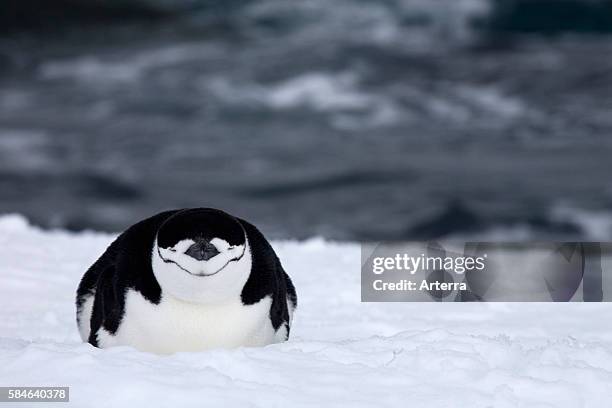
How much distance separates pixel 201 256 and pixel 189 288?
11 cm

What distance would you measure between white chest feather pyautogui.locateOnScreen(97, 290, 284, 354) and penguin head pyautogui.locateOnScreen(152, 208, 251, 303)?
0.04 m

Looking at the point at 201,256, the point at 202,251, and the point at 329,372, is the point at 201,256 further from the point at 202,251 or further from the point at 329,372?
the point at 329,372

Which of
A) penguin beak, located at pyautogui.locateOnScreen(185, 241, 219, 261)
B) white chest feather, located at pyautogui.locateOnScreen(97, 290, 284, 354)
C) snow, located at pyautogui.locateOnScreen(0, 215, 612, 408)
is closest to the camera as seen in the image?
snow, located at pyautogui.locateOnScreen(0, 215, 612, 408)

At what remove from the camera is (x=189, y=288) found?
86.0 inches

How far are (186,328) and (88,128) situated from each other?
439 inches

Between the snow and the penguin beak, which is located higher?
the penguin beak

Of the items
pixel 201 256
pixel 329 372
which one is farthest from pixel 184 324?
pixel 329 372

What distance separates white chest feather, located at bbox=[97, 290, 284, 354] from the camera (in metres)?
2.25

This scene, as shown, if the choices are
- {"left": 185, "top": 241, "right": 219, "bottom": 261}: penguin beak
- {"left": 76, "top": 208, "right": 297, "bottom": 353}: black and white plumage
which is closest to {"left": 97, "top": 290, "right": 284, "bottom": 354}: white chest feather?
{"left": 76, "top": 208, "right": 297, "bottom": 353}: black and white plumage

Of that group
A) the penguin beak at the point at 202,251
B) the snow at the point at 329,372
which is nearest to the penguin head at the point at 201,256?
the penguin beak at the point at 202,251

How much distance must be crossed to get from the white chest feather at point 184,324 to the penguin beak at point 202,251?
169 mm

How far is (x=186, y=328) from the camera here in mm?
2256

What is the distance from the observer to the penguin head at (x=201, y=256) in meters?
2.13

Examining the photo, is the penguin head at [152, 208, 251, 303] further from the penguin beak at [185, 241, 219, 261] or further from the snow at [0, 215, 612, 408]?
the snow at [0, 215, 612, 408]
